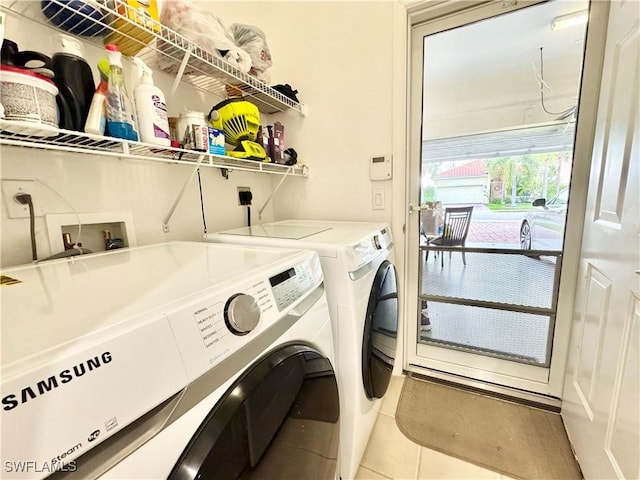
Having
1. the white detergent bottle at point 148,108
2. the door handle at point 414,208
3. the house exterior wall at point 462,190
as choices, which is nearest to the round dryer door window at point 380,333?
the door handle at point 414,208

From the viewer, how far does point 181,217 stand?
130 cm

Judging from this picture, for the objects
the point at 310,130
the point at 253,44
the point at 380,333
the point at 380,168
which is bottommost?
the point at 380,333

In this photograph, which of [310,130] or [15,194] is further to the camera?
[310,130]

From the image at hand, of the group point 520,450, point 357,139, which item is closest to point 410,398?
point 520,450

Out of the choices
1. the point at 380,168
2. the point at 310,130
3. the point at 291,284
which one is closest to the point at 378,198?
the point at 380,168

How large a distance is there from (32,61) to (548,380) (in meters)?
2.51

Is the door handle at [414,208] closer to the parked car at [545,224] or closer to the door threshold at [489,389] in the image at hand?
the parked car at [545,224]

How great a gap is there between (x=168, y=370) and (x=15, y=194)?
0.87 metres

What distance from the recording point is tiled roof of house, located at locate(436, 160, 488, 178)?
1562 mm

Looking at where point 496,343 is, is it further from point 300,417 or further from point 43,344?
point 43,344

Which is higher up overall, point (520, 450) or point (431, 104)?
point (431, 104)

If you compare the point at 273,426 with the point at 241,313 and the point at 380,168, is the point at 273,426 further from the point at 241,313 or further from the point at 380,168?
the point at 380,168

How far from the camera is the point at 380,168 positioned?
1.60 m

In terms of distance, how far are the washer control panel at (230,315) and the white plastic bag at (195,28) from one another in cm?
95
